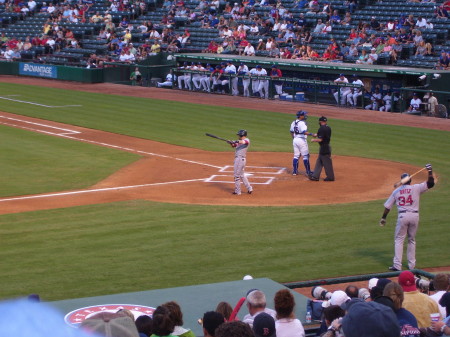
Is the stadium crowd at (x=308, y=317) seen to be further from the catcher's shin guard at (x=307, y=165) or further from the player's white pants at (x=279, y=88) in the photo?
the player's white pants at (x=279, y=88)

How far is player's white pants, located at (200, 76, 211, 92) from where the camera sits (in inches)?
1561

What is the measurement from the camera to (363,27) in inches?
1510

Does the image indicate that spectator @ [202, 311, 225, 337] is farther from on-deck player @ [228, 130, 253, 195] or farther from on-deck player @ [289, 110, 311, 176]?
on-deck player @ [289, 110, 311, 176]

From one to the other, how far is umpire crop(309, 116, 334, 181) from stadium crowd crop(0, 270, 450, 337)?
10123mm

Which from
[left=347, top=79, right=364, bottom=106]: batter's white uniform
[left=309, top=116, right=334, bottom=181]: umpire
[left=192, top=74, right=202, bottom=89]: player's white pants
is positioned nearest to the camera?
[left=309, top=116, right=334, bottom=181]: umpire

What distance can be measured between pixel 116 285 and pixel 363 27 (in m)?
29.4

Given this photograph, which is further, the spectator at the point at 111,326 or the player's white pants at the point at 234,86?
the player's white pants at the point at 234,86

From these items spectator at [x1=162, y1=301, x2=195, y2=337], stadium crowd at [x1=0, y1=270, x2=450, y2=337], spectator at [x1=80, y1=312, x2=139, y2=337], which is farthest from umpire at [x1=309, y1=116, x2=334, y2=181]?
spectator at [x1=80, y1=312, x2=139, y2=337]

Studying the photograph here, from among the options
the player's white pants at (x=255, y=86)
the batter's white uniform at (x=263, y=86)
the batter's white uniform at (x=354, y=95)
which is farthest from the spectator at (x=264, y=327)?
the player's white pants at (x=255, y=86)

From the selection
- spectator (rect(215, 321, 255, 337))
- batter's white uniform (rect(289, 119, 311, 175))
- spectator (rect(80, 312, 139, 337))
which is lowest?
batter's white uniform (rect(289, 119, 311, 175))

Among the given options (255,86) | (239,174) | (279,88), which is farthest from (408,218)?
(255,86)

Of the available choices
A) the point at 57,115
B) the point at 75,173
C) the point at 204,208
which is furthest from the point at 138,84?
the point at 204,208

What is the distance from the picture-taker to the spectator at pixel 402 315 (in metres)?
5.99

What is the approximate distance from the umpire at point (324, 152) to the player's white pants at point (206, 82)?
20.3m
